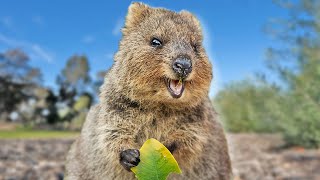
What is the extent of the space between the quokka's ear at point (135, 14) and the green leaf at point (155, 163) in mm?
1803

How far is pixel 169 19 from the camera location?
397 centimetres

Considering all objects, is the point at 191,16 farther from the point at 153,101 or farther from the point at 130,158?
the point at 130,158

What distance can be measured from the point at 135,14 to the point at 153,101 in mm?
919

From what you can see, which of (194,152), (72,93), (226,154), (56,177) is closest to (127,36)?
(194,152)

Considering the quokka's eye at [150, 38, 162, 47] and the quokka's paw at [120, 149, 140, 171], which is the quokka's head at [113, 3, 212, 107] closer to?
the quokka's eye at [150, 38, 162, 47]

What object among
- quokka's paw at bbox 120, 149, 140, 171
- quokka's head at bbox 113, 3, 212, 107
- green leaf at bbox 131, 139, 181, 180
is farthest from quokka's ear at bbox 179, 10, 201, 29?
green leaf at bbox 131, 139, 181, 180

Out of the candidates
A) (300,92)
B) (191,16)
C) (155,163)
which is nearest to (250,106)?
(300,92)

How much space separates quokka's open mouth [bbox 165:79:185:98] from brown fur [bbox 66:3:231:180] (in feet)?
0.13

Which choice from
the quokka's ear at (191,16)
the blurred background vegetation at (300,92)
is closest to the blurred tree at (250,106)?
the blurred background vegetation at (300,92)

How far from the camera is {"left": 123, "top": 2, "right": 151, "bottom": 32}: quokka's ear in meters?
4.23

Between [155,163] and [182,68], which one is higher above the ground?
[182,68]

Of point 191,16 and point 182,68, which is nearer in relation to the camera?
point 182,68

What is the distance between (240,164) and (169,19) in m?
6.60

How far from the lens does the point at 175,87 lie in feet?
11.6
